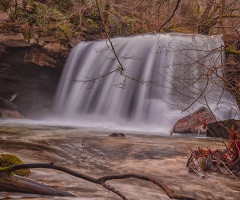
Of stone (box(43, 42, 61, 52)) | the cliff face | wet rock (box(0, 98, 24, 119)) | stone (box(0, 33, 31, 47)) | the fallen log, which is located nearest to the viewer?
the fallen log

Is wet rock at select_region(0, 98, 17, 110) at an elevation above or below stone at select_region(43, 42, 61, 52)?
below

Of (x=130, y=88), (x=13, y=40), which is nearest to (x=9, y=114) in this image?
(x=13, y=40)

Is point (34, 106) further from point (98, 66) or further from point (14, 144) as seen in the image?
point (14, 144)

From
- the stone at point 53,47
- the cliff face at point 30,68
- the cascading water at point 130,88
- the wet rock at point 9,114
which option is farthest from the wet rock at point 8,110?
the stone at point 53,47

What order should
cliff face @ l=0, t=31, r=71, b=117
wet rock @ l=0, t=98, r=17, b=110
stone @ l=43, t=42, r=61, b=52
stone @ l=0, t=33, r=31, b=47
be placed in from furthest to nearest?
1. wet rock @ l=0, t=98, r=17, b=110
2. stone @ l=43, t=42, r=61, b=52
3. cliff face @ l=0, t=31, r=71, b=117
4. stone @ l=0, t=33, r=31, b=47

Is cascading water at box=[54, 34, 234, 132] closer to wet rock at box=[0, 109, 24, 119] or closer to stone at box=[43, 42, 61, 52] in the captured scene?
stone at box=[43, 42, 61, 52]

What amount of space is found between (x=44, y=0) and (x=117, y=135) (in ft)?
29.0

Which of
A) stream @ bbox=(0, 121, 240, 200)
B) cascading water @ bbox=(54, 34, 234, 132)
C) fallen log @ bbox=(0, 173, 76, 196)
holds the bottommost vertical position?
stream @ bbox=(0, 121, 240, 200)

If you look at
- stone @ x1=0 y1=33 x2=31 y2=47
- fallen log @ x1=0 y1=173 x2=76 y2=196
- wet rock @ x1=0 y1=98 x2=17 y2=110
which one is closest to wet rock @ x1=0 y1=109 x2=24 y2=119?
wet rock @ x1=0 y1=98 x2=17 y2=110

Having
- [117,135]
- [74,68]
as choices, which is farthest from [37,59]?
[117,135]

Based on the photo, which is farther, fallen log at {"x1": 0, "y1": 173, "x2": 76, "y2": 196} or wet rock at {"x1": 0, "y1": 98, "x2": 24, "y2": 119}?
wet rock at {"x1": 0, "y1": 98, "x2": 24, "y2": 119}

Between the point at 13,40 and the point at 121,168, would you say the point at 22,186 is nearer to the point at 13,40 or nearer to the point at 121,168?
the point at 121,168

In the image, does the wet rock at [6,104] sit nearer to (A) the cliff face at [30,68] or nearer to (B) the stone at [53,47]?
(A) the cliff face at [30,68]

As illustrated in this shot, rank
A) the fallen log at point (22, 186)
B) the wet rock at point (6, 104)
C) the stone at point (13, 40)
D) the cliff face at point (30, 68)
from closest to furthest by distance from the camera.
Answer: the fallen log at point (22, 186), the stone at point (13, 40), the cliff face at point (30, 68), the wet rock at point (6, 104)
